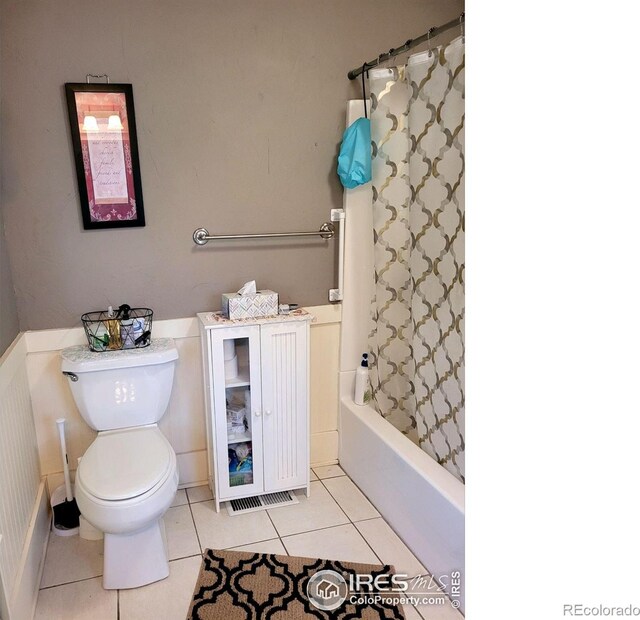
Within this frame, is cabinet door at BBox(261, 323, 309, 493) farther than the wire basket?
Yes

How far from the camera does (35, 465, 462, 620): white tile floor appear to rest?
1906 mm

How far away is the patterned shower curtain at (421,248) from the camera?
185 cm

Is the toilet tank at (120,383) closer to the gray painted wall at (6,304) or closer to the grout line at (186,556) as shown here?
the gray painted wall at (6,304)

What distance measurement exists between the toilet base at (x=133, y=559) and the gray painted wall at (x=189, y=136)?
0.95 metres

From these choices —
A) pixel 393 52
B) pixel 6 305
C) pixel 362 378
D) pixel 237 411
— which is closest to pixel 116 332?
pixel 6 305

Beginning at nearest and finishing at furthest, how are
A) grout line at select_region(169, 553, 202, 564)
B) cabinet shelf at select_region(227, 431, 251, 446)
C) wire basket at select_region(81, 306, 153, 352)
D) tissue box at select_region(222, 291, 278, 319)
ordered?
1. grout line at select_region(169, 553, 202, 564)
2. wire basket at select_region(81, 306, 153, 352)
3. tissue box at select_region(222, 291, 278, 319)
4. cabinet shelf at select_region(227, 431, 251, 446)

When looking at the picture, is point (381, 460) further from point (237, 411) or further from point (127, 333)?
point (127, 333)

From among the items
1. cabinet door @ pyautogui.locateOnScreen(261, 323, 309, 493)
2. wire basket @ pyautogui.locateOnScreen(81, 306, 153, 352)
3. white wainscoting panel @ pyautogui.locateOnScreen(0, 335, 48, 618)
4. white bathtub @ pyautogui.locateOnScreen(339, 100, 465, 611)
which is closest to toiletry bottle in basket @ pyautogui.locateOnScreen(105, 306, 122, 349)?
wire basket @ pyautogui.locateOnScreen(81, 306, 153, 352)

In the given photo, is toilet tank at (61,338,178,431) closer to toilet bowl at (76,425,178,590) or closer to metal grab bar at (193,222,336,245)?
toilet bowl at (76,425,178,590)

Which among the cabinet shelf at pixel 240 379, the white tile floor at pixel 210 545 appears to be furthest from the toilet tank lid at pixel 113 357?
the white tile floor at pixel 210 545

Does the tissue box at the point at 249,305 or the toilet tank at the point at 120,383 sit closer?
the toilet tank at the point at 120,383

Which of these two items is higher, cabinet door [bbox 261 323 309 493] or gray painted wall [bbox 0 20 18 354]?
gray painted wall [bbox 0 20 18 354]

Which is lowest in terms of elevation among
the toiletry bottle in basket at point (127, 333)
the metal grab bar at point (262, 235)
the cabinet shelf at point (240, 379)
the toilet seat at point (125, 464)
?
the toilet seat at point (125, 464)
